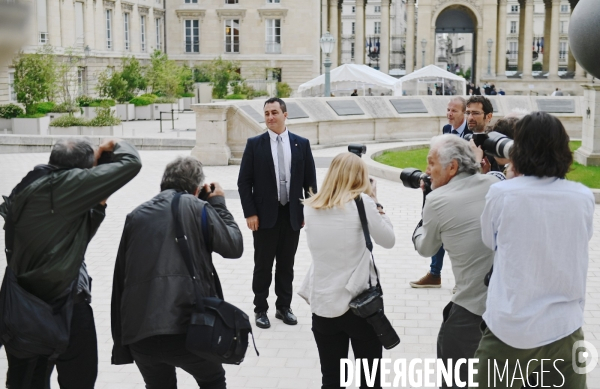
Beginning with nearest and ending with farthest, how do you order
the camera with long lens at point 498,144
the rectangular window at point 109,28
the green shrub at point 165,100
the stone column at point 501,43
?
the camera with long lens at point 498,144, the green shrub at point 165,100, the rectangular window at point 109,28, the stone column at point 501,43

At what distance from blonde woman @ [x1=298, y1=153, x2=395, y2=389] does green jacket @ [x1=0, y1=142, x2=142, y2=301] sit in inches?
49.2

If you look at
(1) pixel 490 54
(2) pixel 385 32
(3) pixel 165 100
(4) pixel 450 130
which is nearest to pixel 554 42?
(1) pixel 490 54

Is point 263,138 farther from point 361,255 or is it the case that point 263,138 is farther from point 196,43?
point 196,43

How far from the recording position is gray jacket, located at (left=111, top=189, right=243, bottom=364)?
394cm

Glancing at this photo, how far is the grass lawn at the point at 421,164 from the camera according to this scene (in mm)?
14024

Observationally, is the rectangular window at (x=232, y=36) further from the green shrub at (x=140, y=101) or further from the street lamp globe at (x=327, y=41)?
the street lamp globe at (x=327, y=41)

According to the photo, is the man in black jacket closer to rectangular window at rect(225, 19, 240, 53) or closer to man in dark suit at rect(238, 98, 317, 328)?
man in dark suit at rect(238, 98, 317, 328)

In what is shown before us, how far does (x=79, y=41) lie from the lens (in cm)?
4503

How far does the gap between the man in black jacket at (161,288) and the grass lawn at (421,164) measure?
9506 millimetres

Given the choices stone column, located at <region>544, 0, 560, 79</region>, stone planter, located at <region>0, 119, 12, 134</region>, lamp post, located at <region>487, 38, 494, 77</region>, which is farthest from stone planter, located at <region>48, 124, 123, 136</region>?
stone column, located at <region>544, 0, 560, 79</region>

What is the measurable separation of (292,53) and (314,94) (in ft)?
54.1

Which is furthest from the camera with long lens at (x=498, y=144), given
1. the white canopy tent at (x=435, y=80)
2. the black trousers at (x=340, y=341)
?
the white canopy tent at (x=435, y=80)

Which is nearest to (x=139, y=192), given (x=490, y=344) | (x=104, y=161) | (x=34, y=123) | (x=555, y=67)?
(x=104, y=161)

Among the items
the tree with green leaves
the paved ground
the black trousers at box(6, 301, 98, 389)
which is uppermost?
the tree with green leaves
